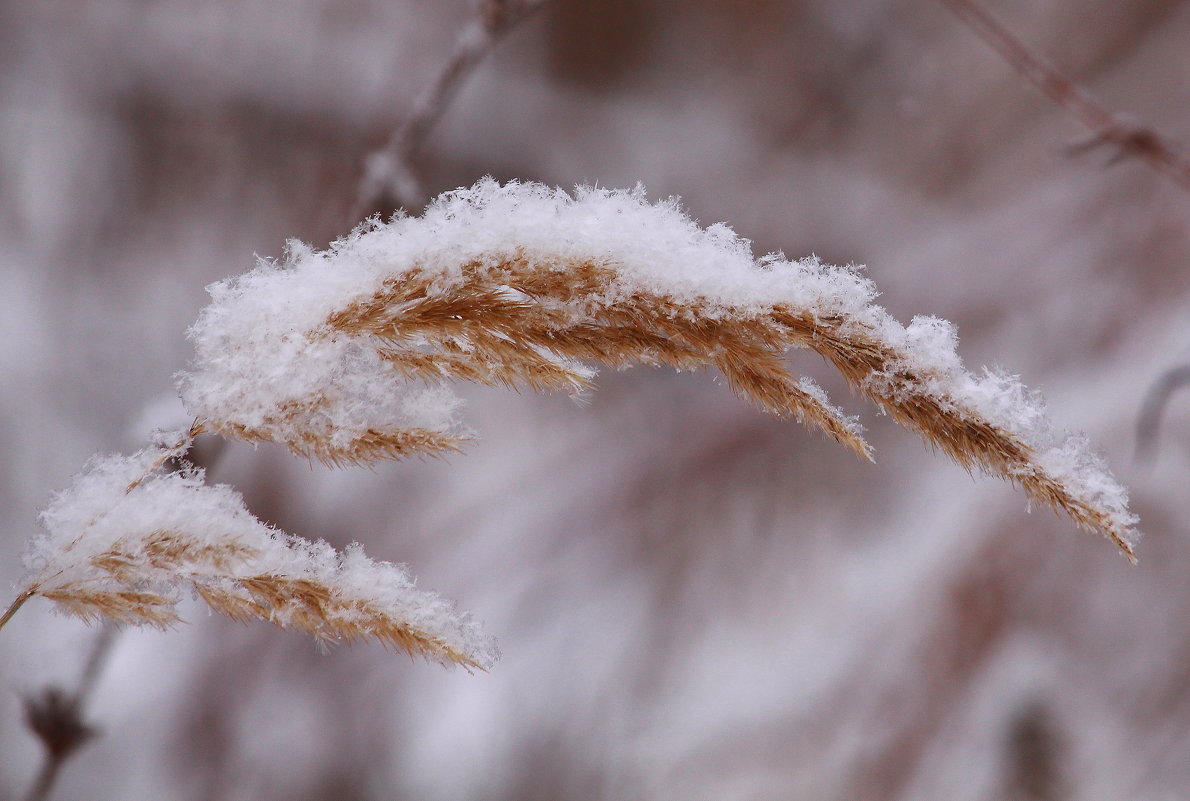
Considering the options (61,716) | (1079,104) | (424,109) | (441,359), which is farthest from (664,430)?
(441,359)

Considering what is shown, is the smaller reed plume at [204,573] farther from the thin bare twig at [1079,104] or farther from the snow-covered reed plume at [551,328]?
the thin bare twig at [1079,104]

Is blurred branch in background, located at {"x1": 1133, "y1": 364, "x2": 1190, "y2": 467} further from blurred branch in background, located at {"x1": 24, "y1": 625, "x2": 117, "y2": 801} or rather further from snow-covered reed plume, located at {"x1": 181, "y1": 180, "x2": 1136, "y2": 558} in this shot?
blurred branch in background, located at {"x1": 24, "y1": 625, "x2": 117, "y2": 801}

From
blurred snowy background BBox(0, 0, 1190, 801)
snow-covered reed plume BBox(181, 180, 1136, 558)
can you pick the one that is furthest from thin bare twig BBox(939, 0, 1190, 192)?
snow-covered reed plume BBox(181, 180, 1136, 558)

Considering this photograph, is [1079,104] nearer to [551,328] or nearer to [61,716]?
[551,328]

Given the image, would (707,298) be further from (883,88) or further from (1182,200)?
(1182,200)

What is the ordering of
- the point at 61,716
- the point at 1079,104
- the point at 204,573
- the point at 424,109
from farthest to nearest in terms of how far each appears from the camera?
the point at 1079,104 → the point at 424,109 → the point at 61,716 → the point at 204,573

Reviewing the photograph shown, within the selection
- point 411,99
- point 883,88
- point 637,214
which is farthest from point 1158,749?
point 411,99

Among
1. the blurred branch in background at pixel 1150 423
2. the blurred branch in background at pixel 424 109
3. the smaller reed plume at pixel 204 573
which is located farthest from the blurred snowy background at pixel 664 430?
the smaller reed plume at pixel 204 573

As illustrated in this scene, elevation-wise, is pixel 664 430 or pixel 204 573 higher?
pixel 664 430
